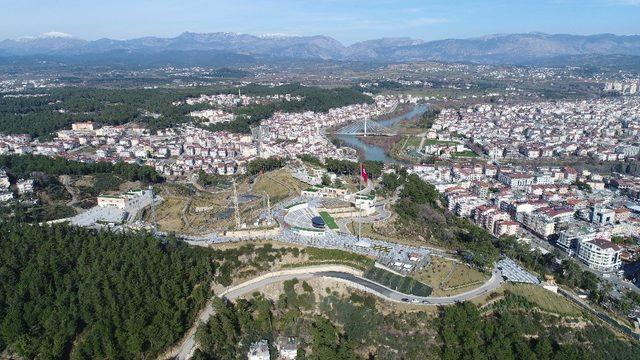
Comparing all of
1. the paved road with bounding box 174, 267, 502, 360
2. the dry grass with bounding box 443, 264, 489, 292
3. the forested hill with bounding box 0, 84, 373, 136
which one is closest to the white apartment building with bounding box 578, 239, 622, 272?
the paved road with bounding box 174, 267, 502, 360

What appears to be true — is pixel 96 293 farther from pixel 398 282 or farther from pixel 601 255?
pixel 601 255

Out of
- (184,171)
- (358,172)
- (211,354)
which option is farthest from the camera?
(184,171)

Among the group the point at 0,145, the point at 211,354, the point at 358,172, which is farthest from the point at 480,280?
the point at 0,145

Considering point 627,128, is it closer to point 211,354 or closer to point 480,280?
point 480,280

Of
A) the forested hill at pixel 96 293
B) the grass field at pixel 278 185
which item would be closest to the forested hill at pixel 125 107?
the grass field at pixel 278 185

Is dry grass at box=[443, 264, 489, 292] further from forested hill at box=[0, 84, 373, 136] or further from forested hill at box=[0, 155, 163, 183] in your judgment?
forested hill at box=[0, 84, 373, 136]

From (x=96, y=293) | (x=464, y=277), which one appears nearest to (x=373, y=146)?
(x=464, y=277)

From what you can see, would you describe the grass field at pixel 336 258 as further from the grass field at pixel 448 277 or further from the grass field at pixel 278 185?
the grass field at pixel 278 185
